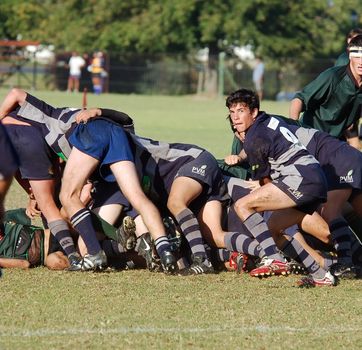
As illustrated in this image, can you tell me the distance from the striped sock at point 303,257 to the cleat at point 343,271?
31 centimetres

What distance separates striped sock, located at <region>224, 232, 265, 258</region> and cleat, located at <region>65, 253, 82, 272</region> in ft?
3.99

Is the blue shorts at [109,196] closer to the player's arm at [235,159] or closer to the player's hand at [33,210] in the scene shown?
the player's hand at [33,210]

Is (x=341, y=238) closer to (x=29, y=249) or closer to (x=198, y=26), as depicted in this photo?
(x=29, y=249)

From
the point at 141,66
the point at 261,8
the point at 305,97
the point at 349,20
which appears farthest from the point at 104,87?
the point at 305,97

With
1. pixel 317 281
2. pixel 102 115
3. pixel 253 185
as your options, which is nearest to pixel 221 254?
pixel 253 185

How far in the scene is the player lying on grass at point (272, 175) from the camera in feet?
25.5

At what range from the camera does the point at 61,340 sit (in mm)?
5820

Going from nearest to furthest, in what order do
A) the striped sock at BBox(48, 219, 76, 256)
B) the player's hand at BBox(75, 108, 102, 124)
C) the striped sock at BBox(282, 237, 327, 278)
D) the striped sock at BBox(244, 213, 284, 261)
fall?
1. the striped sock at BBox(282, 237, 327, 278)
2. the striped sock at BBox(244, 213, 284, 261)
3. the striped sock at BBox(48, 219, 76, 256)
4. the player's hand at BBox(75, 108, 102, 124)

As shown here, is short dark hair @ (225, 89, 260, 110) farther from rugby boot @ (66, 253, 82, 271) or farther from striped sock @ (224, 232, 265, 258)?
rugby boot @ (66, 253, 82, 271)

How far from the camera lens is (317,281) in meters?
7.64

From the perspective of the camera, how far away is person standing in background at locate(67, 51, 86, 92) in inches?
1681

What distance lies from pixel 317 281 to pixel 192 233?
45.8 inches

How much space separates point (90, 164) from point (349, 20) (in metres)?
43.2

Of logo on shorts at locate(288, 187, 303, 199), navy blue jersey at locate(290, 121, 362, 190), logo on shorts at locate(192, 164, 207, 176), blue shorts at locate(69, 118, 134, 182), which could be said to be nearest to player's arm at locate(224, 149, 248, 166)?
logo on shorts at locate(192, 164, 207, 176)
